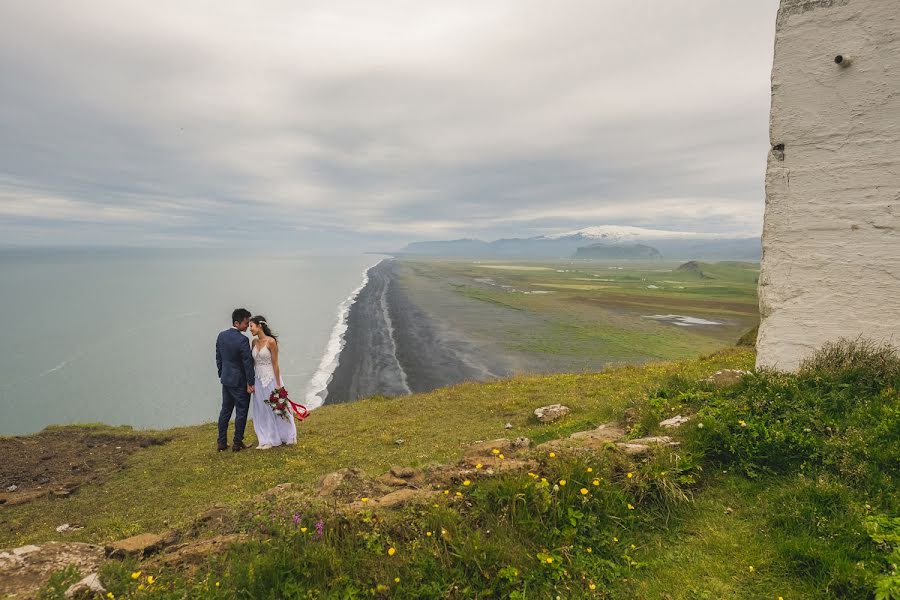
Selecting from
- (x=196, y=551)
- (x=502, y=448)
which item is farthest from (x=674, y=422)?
(x=196, y=551)

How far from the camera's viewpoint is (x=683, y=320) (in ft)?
209

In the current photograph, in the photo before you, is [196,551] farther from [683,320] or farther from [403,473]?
[683,320]

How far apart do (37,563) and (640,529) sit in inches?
274

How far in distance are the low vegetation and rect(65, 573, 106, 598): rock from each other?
0.11m

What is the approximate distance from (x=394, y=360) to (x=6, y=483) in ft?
103

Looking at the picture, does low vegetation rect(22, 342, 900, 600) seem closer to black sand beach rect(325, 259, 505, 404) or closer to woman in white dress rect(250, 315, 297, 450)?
woman in white dress rect(250, 315, 297, 450)

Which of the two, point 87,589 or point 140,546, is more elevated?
point 87,589

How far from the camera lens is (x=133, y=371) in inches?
1565

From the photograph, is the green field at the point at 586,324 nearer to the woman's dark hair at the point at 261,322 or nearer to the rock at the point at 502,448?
the woman's dark hair at the point at 261,322

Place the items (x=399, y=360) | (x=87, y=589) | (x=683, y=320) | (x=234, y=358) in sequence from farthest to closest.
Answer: (x=683, y=320)
(x=399, y=360)
(x=234, y=358)
(x=87, y=589)

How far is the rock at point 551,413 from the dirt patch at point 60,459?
11691 mm

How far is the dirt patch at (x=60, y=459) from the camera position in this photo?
10117 mm

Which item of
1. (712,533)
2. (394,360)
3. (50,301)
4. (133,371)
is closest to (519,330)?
(394,360)

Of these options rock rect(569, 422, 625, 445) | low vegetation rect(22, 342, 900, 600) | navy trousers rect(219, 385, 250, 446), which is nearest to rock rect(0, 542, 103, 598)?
low vegetation rect(22, 342, 900, 600)
